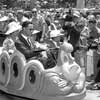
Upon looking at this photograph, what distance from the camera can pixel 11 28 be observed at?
822cm

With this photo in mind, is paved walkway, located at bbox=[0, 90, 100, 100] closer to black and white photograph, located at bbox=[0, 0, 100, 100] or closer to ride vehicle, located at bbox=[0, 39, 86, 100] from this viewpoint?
black and white photograph, located at bbox=[0, 0, 100, 100]

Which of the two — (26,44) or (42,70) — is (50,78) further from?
(26,44)

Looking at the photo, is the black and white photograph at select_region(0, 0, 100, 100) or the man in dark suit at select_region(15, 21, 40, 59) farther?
the man in dark suit at select_region(15, 21, 40, 59)

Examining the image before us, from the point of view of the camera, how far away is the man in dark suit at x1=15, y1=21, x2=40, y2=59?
7012mm

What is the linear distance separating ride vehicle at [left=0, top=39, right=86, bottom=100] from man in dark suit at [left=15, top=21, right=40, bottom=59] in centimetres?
10

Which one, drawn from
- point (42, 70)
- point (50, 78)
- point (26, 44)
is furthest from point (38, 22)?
point (50, 78)

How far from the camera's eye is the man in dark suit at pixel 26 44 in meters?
7.01

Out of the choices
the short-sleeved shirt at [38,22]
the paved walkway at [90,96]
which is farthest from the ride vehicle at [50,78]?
the short-sleeved shirt at [38,22]

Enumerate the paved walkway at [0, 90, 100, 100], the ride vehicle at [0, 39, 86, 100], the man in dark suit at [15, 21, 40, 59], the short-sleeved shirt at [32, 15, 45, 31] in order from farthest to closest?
the short-sleeved shirt at [32, 15, 45, 31], the paved walkway at [0, 90, 100, 100], the man in dark suit at [15, 21, 40, 59], the ride vehicle at [0, 39, 86, 100]

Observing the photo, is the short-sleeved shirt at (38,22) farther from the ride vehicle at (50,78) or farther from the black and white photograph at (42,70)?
the ride vehicle at (50,78)

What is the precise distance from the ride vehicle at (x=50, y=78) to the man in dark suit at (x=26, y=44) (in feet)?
0.32

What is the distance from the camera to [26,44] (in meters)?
7.19

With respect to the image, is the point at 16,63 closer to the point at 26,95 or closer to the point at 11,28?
the point at 26,95

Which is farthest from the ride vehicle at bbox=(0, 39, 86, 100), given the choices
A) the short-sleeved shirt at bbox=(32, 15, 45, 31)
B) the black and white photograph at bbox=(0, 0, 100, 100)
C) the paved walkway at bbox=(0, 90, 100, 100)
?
the short-sleeved shirt at bbox=(32, 15, 45, 31)
